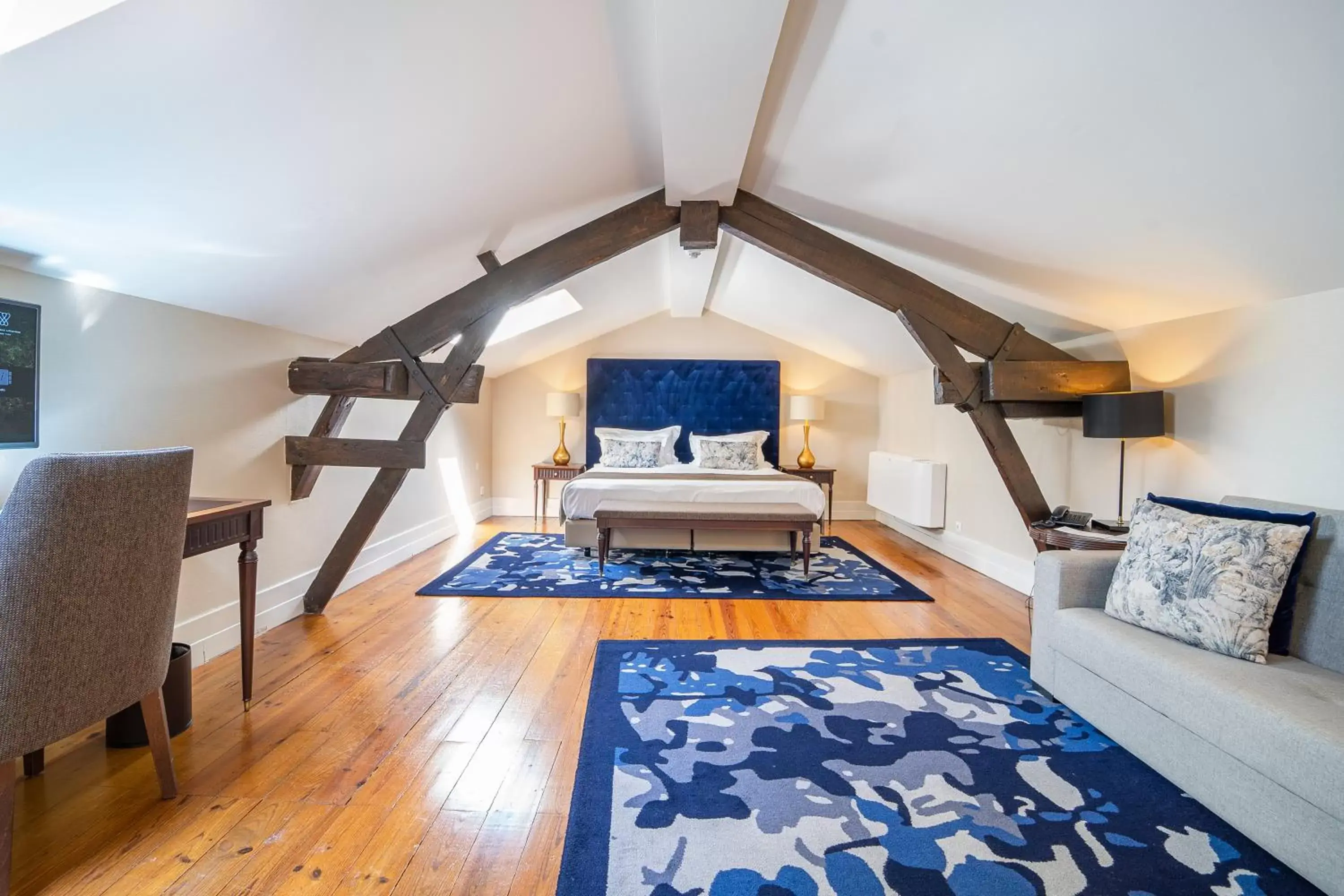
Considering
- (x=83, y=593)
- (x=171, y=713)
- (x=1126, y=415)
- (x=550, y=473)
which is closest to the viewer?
(x=83, y=593)

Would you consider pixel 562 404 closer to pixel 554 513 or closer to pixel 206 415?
pixel 554 513

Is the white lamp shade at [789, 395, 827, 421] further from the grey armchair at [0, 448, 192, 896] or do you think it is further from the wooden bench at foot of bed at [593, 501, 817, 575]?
the grey armchair at [0, 448, 192, 896]

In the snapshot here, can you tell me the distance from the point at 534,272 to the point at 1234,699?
3461mm

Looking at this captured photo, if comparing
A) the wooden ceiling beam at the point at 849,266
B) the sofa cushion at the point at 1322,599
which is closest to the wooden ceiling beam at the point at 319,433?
the wooden ceiling beam at the point at 849,266

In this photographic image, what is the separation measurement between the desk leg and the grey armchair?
1.63ft

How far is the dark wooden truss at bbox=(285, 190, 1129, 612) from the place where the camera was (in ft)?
10.4

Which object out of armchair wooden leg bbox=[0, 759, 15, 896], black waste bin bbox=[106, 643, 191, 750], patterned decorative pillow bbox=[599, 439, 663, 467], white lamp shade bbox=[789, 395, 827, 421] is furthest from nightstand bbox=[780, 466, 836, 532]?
armchair wooden leg bbox=[0, 759, 15, 896]

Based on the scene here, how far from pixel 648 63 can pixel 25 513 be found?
2.22 metres

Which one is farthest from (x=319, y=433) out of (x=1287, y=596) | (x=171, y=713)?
(x=1287, y=596)

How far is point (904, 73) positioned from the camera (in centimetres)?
202

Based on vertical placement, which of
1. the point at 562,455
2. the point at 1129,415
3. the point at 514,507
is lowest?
the point at 514,507

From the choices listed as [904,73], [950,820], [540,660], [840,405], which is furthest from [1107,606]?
[840,405]

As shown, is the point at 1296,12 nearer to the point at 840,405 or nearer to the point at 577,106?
the point at 577,106

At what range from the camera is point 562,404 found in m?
6.36
